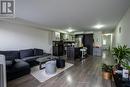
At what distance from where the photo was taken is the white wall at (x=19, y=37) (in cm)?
460

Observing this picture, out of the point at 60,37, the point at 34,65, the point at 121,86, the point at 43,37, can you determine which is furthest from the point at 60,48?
the point at 121,86

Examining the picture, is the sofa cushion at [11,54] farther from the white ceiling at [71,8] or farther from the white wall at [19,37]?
the white ceiling at [71,8]

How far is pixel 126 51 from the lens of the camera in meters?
2.79

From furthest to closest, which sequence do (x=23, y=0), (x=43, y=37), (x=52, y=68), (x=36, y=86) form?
(x=43, y=37) < (x=52, y=68) < (x=36, y=86) < (x=23, y=0)

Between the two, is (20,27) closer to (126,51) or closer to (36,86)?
(36,86)

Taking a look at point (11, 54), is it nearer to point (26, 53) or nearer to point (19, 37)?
point (26, 53)

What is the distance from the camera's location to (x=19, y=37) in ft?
17.5

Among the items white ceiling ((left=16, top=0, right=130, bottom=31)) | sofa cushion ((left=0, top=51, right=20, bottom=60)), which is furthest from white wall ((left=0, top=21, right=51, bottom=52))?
white ceiling ((left=16, top=0, right=130, bottom=31))

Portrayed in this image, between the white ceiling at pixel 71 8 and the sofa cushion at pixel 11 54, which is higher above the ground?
the white ceiling at pixel 71 8

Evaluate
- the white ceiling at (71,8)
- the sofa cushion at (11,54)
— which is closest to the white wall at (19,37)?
the sofa cushion at (11,54)

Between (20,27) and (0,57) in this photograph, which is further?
(20,27)

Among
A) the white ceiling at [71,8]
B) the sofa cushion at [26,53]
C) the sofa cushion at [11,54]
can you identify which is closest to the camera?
the white ceiling at [71,8]

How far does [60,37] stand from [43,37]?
7.82 feet

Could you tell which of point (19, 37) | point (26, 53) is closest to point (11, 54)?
point (26, 53)
